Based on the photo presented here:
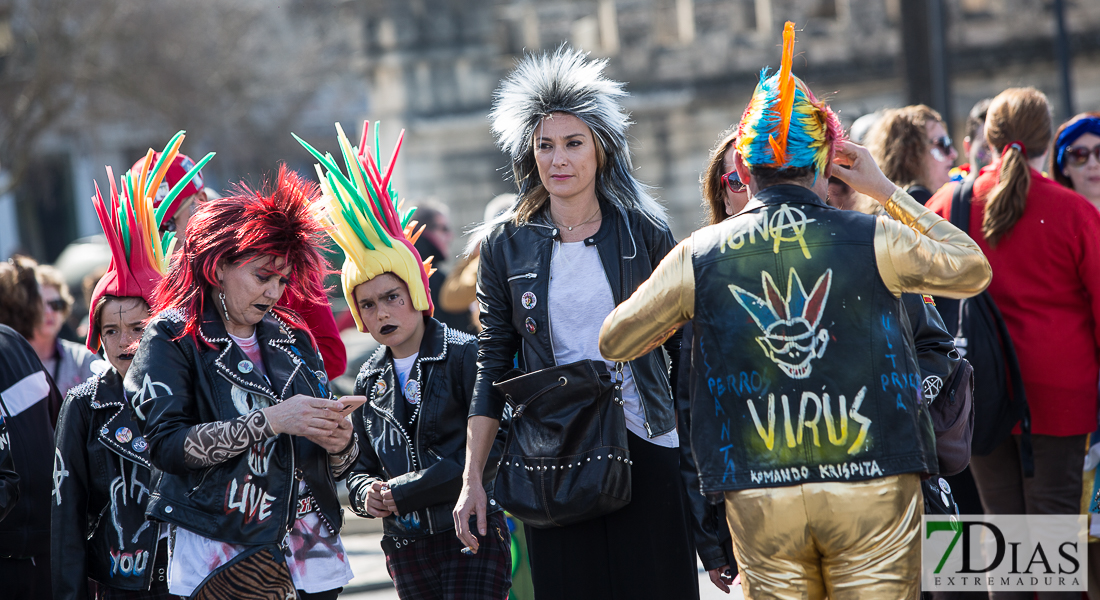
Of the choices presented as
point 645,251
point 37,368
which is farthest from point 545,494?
point 37,368

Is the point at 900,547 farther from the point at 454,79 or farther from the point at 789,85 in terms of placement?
the point at 454,79

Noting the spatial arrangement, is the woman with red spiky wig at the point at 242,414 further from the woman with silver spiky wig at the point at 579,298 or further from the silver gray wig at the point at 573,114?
the silver gray wig at the point at 573,114

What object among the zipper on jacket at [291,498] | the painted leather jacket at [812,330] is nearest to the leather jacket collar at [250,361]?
the zipper on jacket at [291,498]

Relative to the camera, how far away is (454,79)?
1825cm

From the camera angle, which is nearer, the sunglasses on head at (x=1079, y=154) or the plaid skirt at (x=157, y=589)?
the plaid skirt at (x=157, y=589)

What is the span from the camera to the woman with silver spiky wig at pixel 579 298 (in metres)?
3.35

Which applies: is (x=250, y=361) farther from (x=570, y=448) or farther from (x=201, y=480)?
(x=570, y=448)

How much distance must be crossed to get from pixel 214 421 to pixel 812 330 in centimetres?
171

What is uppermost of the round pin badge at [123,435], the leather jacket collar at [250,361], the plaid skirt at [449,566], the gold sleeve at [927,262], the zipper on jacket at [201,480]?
the gold sleeve at [927,262]

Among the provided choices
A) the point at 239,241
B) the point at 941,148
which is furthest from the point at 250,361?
the point at 941,148

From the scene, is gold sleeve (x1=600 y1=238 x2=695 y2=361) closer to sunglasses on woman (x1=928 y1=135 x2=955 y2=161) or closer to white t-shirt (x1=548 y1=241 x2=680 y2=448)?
white t-shirt (x1=548 y1=241 x2=680 y2=448)

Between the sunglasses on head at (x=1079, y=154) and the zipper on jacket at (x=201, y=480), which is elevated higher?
the sunglasses on head at (x=1079, y=154)

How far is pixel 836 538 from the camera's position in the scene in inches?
102

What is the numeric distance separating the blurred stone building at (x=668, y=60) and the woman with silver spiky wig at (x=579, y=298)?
12.7 m
